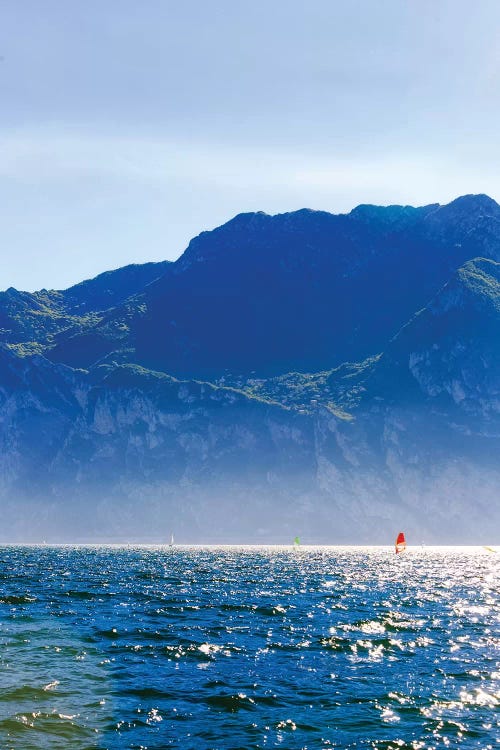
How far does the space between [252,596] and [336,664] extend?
28.2 metres

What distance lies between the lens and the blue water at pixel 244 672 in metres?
21.5

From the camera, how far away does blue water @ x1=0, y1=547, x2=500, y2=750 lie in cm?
2152

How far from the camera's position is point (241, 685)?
88.8ft

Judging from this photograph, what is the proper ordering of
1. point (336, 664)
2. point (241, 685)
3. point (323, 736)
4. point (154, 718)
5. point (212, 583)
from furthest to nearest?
1. point (212, 583)
2. point (336, 664)
3. point (241, 685)
4. point (154, 718)
5. point (323, 736)

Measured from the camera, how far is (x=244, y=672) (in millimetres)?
29266

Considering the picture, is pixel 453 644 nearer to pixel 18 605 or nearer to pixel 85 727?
pixel 85 727

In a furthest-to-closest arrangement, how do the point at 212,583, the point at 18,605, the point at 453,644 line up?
1. the point at 212,583
2. the point at 18,605
3. the point at 453,644

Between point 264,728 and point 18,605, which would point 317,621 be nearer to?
point 18,605

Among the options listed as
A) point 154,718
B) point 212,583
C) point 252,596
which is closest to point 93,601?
point 252,596

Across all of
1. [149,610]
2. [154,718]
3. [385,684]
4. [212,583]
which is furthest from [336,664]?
[212,583]

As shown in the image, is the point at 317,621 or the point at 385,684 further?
the point at 317,621

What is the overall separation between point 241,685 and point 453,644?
1476cm

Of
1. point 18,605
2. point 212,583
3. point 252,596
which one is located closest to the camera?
point 18,605

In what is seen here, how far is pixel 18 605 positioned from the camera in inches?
1897
